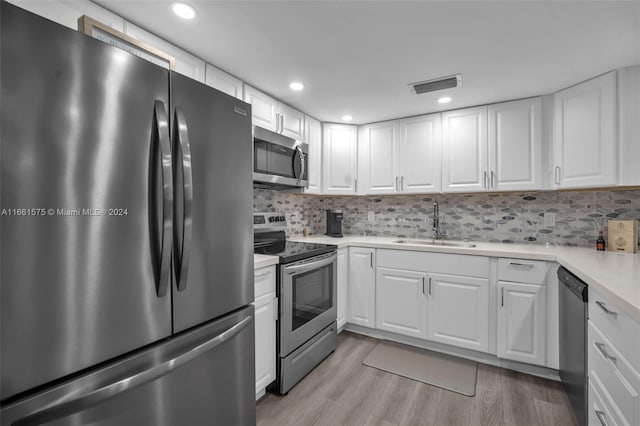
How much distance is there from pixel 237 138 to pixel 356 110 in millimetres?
1847

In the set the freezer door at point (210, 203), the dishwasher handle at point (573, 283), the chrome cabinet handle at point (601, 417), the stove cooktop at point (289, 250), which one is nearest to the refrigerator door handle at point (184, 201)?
the freezer door at point (210, 203)

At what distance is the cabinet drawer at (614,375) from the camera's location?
1001mm

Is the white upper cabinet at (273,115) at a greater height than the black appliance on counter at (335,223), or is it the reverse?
the white upper cabinet at (273,115)

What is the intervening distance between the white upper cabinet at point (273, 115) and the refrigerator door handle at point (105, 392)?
1661 mm

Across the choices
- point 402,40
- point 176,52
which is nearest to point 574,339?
point 402,40

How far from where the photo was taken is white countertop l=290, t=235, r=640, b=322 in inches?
44.2

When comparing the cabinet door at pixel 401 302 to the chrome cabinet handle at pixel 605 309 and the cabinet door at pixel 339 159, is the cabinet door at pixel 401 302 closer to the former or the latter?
the cabinet door at pixel 339 159

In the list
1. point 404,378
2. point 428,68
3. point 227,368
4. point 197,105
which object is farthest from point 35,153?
point 404,378

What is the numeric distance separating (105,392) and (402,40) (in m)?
2.09

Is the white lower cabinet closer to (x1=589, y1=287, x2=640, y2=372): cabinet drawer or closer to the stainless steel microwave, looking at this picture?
the stainless steel microwave

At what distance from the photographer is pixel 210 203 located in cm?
122

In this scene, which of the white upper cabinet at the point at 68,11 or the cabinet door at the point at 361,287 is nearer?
the white upper cabinet at the point at 68,11

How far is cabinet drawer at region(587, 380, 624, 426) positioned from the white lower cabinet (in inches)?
65.2

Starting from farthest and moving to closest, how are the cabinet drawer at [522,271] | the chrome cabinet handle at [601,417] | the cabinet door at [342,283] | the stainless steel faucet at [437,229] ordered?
the stainless steel faucet at [437,229], the cabinet door at [342,283], the cabinet drawer at [522,271], the chrome cabinet handle at [601,417]
